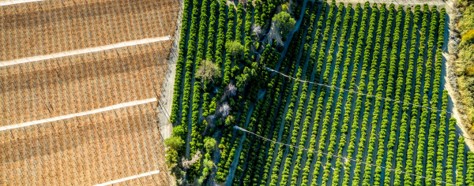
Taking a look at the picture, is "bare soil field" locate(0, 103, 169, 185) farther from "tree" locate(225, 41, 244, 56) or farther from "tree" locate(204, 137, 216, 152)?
"tree" locate(225, 41, 244, 56)

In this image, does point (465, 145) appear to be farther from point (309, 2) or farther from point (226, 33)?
point (226, 33)

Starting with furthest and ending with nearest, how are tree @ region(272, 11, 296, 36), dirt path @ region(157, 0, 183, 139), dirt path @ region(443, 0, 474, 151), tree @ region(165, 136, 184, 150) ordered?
tree @ region(272, 11, 296, 36), dirt path @ region(443, 0, 474, 151), dirt path @ region(157, 0, 183, 139), tree @ region(165, 136, 184, 150)

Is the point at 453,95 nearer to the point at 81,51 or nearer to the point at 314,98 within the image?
the point at 314,98

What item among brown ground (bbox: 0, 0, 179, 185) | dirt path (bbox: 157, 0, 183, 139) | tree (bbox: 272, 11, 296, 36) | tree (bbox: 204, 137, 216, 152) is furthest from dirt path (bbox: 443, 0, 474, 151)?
brown ground (bbox: 0, 0, 179, 185)

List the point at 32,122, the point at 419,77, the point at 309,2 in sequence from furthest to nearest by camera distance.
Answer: the point at 309,2
the point at 419,77
the point at 32,122

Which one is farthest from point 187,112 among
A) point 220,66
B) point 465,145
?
point 465,145

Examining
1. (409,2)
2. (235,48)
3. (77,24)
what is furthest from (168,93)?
(409,2)
